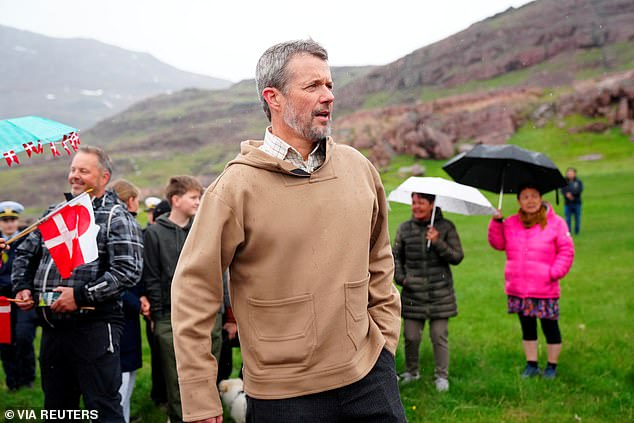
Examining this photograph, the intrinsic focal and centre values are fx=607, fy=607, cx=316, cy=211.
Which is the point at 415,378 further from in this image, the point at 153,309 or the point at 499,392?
the point at 153,309

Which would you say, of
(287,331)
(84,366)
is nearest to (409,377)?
(84,366)

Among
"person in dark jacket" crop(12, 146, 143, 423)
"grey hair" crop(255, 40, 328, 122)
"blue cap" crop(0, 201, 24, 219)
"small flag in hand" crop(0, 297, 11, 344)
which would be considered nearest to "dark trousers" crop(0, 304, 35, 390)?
"blue cap" crop(0, 201, 24, 219)

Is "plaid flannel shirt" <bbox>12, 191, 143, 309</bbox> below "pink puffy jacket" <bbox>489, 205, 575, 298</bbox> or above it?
above

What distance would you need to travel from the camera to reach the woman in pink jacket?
634 cm

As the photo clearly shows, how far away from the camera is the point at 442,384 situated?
20.9 ft

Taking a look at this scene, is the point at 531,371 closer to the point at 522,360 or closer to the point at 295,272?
the point at 522,360

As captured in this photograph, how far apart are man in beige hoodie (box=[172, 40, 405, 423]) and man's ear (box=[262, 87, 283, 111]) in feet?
0.04

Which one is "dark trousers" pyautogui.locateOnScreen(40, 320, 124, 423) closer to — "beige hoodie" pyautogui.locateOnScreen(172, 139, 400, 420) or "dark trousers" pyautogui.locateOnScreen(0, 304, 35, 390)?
"beige hoodie" pyautogui.locateOnScreen(172, 139, 400, 420)

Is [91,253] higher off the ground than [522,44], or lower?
lower

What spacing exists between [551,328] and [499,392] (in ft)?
3.04

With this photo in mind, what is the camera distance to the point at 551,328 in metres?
6.44

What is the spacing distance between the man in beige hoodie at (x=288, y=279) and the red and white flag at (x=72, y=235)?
1.70 m

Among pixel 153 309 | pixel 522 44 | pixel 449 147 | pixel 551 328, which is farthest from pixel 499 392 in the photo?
pixel 522 44

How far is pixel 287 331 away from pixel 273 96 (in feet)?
3.53
